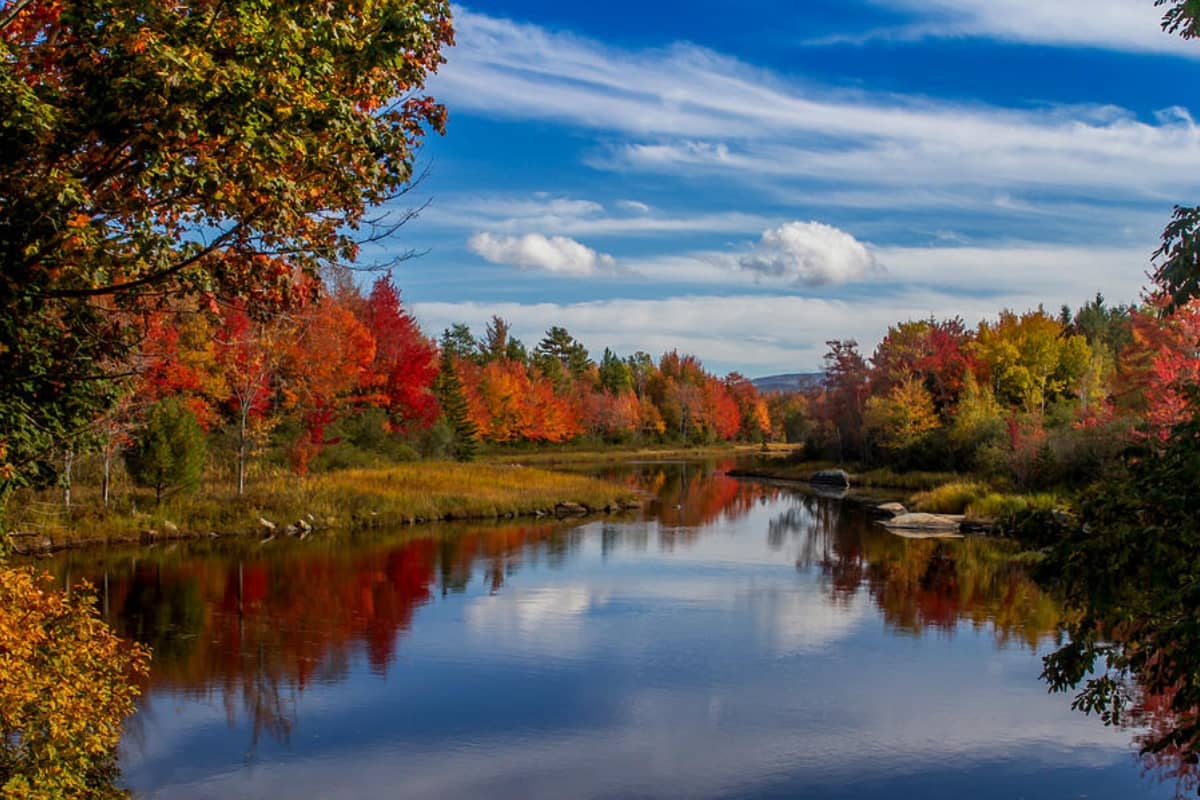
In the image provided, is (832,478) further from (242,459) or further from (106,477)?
(106,477)

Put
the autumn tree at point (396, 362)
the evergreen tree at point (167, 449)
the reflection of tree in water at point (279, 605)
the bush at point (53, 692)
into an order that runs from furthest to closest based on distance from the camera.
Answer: the autumn tree at point (396, 362)
the evergreen tree at point (167, 449)
the reflection of tree in water at point (279, 605)
the bush at point (53, 692)

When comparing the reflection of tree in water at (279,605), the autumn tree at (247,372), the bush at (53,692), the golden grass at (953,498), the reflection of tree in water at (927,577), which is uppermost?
the autumn tree at (247,372)

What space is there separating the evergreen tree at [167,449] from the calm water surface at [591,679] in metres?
2.52

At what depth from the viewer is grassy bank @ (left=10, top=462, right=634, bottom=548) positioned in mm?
25562

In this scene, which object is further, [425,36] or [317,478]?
[317,478]

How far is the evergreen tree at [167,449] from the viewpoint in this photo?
26.5 meters

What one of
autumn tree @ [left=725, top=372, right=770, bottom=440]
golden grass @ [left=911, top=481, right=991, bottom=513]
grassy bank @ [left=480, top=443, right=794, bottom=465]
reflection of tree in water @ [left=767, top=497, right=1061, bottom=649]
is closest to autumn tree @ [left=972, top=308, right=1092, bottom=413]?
golden grass @ [left=911, top=481, right=991, bottom=513]

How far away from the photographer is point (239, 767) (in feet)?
35.0

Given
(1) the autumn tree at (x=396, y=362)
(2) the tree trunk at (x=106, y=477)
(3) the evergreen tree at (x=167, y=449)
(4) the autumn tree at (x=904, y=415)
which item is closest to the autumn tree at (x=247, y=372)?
(3) the evergreen tree at (x=167, y=449)

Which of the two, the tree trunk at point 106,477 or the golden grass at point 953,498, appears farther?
the golden grass at point 953,498

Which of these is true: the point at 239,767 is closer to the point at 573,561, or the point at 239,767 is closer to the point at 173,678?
the point at 173,678

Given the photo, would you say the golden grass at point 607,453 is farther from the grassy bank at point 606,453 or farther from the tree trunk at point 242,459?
the tree trunk at point 242,459

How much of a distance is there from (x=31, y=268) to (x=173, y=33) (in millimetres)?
2213

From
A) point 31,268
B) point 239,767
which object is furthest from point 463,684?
point 31,268
